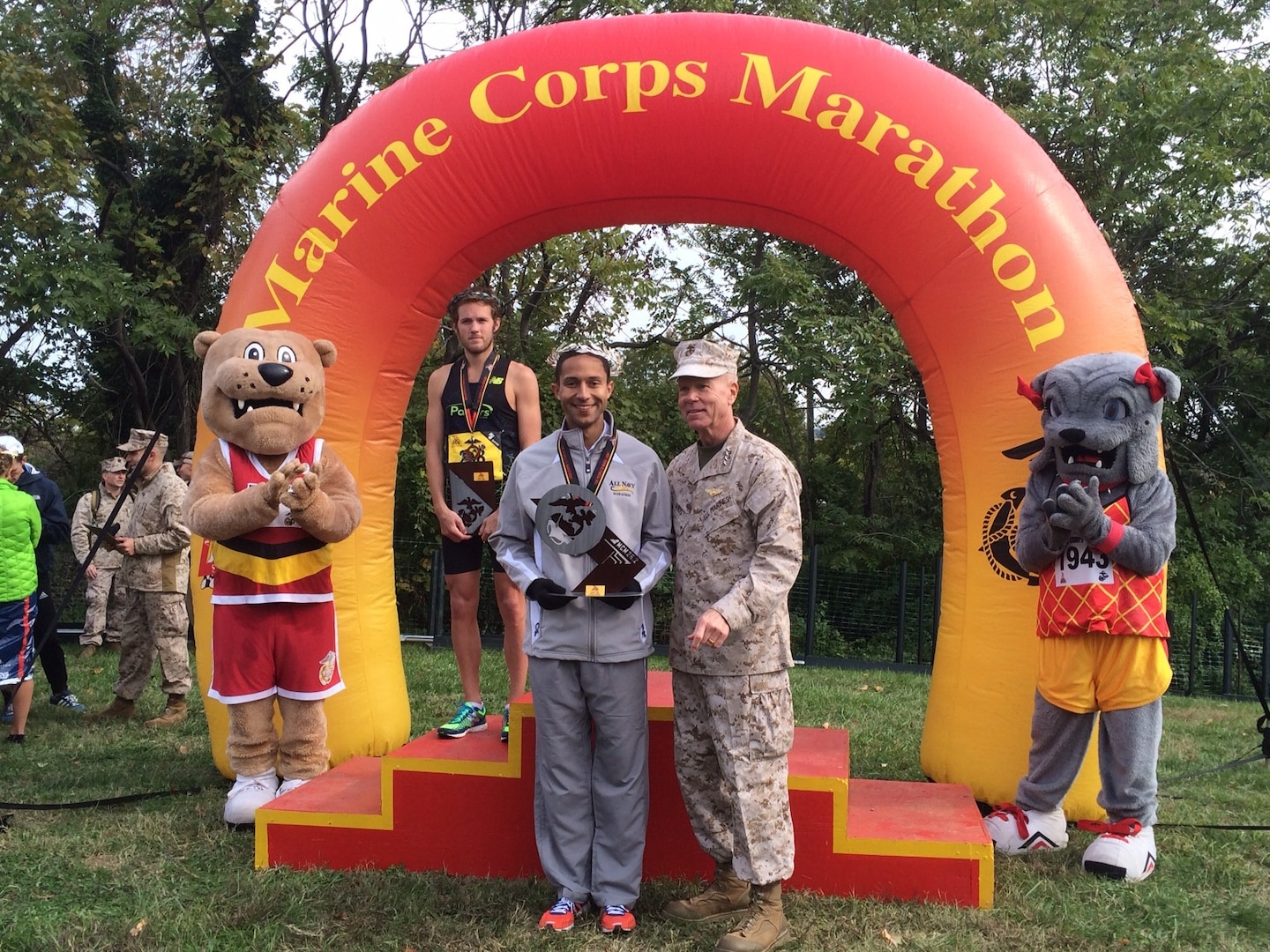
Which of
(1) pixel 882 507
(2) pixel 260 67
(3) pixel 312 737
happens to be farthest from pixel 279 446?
(1) pixel 882 507

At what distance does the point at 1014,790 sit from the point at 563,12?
1180 cm

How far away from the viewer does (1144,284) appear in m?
12.6

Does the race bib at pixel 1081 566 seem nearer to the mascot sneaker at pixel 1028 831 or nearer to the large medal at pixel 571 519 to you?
the mascot sneaker at pixel 1028 831

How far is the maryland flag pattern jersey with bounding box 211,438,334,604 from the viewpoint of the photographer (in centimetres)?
394

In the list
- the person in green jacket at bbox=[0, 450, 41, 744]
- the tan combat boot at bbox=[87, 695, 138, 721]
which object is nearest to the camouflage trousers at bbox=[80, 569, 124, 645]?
the tan combat boot at bbox=[87, 695, 138, 721]

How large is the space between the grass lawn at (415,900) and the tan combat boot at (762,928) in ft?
0.37

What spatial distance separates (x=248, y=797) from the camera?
402 centimetres

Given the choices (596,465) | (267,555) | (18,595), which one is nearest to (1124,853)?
(596,465)

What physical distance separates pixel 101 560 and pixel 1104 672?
316 inches

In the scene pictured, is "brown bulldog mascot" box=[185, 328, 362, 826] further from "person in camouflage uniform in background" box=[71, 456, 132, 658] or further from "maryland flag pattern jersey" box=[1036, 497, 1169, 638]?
"person in camouflage uniform in background" box=[71, 456, 132, 658]

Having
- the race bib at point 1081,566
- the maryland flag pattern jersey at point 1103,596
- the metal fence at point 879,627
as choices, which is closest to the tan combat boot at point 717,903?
the maryland flag pattern jersey at point 1103,596

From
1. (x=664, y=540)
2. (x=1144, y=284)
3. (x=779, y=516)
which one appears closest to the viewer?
(x=779, y=516)

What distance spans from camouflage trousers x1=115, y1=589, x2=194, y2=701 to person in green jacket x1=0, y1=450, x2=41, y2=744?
23.4 inches

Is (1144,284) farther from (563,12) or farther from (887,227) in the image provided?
(887,227)
